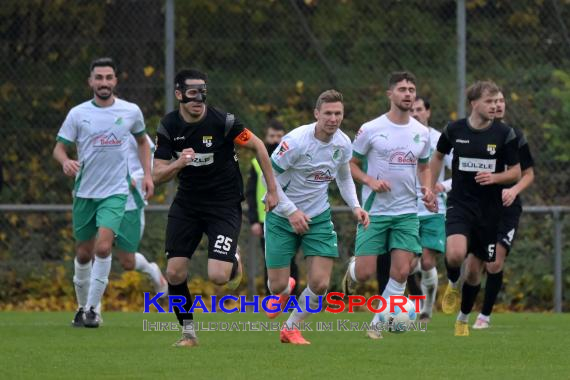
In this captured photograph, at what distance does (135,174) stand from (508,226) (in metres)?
3.95

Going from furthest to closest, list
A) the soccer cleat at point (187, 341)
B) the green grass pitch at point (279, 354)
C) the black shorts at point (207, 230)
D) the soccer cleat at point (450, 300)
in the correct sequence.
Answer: the soccer cleat at point (450, 300) → the soccer cleat at point (187, 341) → the black shorts at point (207, 230) → the green grass pitch at point (279, 354)

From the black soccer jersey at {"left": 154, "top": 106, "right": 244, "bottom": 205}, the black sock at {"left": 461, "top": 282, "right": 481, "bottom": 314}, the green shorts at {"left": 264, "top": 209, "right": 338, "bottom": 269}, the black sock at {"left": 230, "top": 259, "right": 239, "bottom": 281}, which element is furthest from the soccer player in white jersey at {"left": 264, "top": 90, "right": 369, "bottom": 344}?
the black sock at {"left": 461, "top": 282, "right": 481, "bottom": 314}

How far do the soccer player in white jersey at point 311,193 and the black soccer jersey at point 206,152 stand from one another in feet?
1.98

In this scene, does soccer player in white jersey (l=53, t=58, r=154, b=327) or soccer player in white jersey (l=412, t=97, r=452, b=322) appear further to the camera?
soccer player in white jersey (l=412, t=97, r=452, b=322)

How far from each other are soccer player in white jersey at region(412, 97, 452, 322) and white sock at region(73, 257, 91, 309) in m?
3.32

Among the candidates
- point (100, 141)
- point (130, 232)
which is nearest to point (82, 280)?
point (130, 232)

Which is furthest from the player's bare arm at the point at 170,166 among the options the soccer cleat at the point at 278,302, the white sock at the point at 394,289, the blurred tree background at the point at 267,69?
the blurred tree background at the point at 267,69

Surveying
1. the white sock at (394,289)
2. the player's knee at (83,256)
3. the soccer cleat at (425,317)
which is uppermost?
the player's knee at (83,256)

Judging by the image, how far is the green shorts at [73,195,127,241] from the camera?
12.4 metres

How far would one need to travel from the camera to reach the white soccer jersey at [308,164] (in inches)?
417

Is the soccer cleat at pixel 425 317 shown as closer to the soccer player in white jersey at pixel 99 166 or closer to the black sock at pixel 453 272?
the black sock at pixel 453 272

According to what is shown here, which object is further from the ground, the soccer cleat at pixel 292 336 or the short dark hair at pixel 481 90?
the short dark hair at pixel 481 90

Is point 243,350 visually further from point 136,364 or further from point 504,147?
point 504,147

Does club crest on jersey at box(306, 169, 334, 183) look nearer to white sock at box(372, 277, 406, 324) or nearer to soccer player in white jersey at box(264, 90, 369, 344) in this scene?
soccer player in white jersey at box(264, 90, 369, 344)
